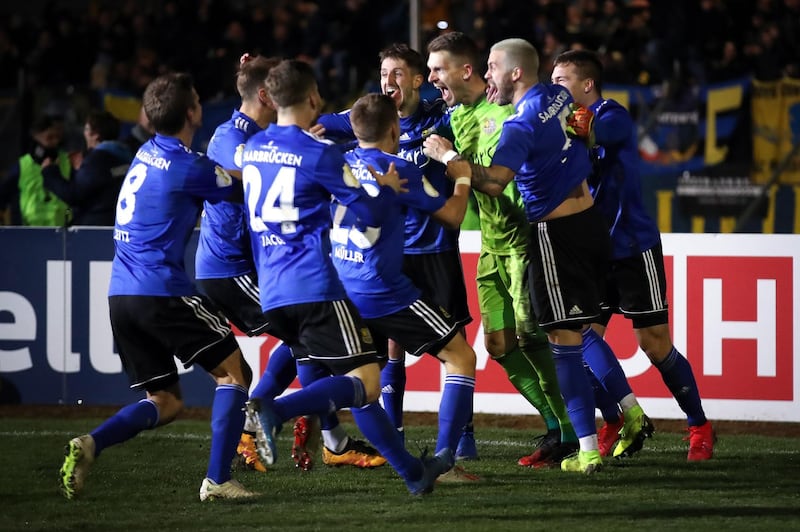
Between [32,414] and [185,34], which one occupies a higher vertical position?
[185,34]

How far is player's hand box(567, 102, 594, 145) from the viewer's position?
262 inches

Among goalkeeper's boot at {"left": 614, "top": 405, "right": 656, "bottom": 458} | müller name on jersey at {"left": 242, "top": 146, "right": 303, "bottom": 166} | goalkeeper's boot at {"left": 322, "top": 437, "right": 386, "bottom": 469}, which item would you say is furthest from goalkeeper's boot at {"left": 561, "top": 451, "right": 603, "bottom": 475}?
müller name on jersey at {"left": 242, "top": 146, "right": 303, "bottom": 166}

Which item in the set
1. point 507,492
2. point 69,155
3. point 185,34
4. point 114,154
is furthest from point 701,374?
point 185,34

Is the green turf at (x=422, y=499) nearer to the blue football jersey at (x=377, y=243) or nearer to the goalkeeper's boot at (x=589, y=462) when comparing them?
the goalkeeper's boot at (x=589, y=462)

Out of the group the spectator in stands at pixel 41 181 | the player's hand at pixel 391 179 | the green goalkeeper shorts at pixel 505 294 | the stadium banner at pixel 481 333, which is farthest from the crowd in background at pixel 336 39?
the player's hand at pixel 391 179

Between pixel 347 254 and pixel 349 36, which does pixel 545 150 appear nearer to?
pixel 347 254

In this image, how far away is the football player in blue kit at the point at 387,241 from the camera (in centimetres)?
579

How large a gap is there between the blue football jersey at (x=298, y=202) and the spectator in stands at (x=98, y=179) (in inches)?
198

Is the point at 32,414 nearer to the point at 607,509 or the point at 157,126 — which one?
the point at 157,126

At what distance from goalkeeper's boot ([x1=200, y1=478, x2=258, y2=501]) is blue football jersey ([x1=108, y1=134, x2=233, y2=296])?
0.91m

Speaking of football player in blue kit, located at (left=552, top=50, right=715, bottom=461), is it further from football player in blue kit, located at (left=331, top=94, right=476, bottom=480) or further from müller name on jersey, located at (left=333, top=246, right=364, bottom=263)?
müller name on jersey, located at (left=333, top=246, right=364, bottom=263)

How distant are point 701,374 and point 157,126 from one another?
173 inches

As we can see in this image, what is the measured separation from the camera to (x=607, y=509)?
580 cm

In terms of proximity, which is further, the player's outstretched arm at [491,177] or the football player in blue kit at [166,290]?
the player's outstretched arm at [491,177]
